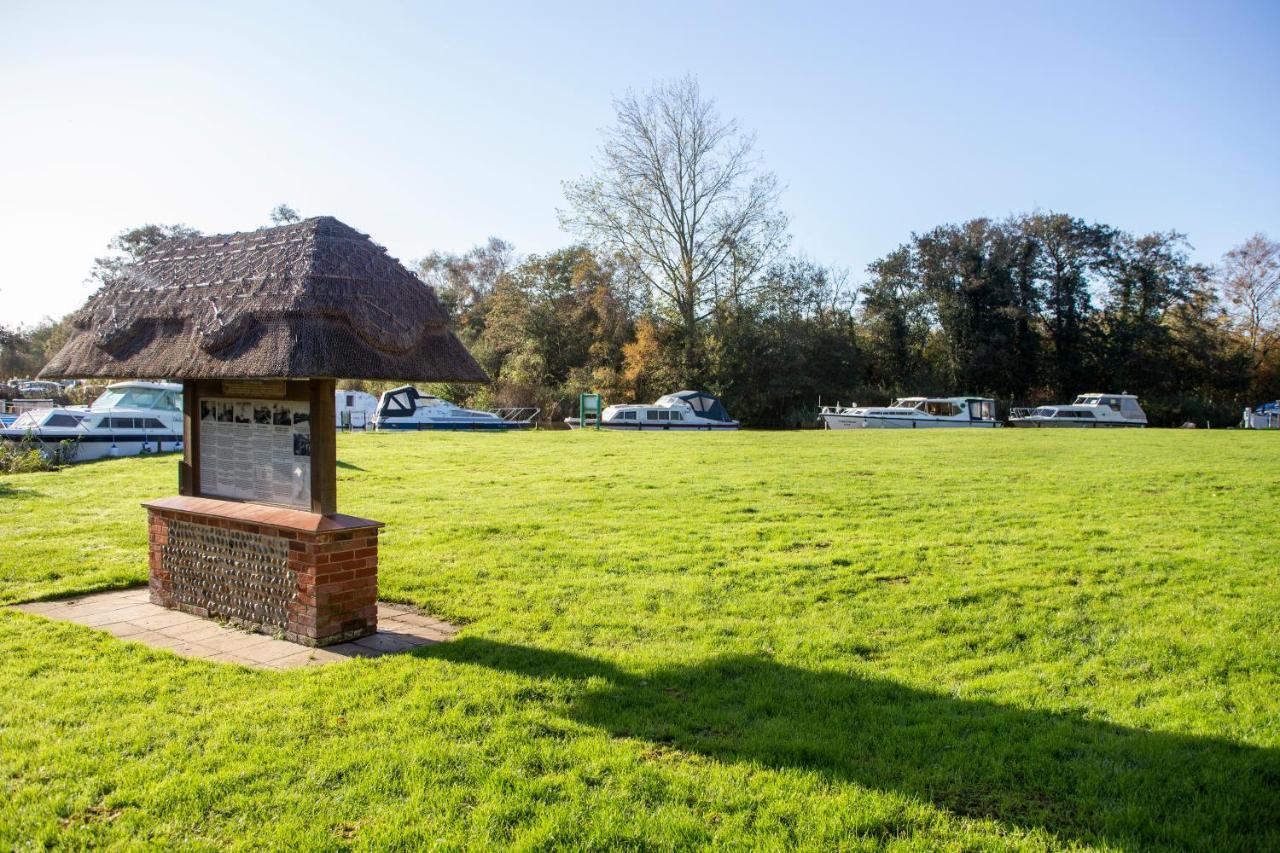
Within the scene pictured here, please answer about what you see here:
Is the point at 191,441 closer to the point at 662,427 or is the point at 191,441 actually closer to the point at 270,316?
the point at 270,316

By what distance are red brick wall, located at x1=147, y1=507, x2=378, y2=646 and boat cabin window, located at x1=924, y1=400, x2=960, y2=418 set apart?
35610mm

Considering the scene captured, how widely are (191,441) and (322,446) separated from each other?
1774mm

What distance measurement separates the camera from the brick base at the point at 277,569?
6.39 m

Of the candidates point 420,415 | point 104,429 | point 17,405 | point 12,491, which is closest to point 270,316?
point 12,491

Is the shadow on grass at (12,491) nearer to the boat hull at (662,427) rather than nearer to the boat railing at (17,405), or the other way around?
the boat hull at (662,427)

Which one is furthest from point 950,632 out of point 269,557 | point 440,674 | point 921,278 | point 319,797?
point 921,278

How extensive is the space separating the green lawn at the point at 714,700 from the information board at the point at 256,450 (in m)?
1.44

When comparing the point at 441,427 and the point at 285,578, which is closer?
the point at 285,578

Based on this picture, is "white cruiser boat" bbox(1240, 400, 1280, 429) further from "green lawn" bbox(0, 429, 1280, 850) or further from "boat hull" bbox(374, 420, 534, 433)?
"green lawn" bbox(0, 429, 1280, 850)

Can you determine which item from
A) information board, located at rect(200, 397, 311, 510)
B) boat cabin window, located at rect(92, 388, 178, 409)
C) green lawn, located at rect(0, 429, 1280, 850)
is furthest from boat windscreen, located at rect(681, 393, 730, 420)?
information board, located at rect(200, 397, 311, 510)

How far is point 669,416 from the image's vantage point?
1442 inches

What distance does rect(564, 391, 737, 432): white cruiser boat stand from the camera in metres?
36.3

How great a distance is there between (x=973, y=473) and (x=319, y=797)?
1352 cm

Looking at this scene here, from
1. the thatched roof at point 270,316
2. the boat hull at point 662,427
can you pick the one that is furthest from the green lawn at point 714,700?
the boat hull at point 662,427
